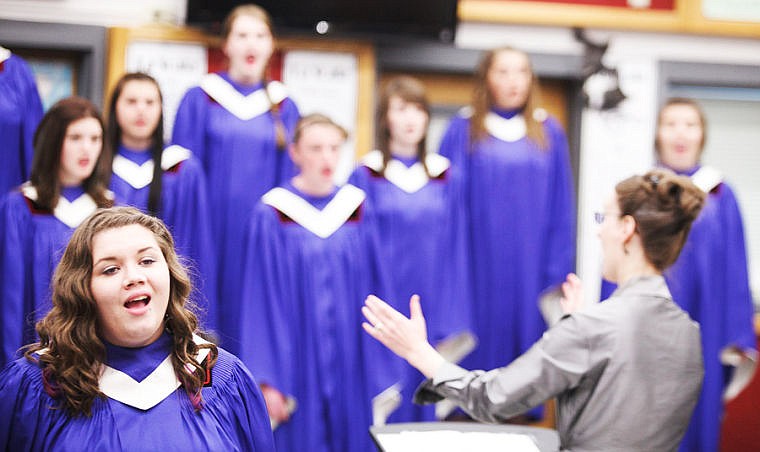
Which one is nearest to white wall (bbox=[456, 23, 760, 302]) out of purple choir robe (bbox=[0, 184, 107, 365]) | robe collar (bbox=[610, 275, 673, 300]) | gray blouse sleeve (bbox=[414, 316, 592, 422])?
purple choir robe (bbox=[0, 184, 107, 365])

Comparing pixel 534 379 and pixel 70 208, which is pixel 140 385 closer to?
pixel 534 379

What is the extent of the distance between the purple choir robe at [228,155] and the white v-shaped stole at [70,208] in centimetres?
88

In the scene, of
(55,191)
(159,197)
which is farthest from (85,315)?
(159,197)

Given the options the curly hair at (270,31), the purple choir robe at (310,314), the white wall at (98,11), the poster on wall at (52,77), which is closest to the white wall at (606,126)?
the curly hair at (270,31)

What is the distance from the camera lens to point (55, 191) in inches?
169

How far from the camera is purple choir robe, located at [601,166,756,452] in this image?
5.37m

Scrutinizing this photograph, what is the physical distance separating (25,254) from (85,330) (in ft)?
6.72

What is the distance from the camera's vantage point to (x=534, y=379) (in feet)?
9.50

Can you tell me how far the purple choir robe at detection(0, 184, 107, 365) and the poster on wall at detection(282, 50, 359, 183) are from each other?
1.75 m

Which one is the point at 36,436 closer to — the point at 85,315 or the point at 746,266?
the point at 85,315

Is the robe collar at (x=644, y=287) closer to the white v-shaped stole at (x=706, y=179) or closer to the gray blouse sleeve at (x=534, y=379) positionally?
the gray blouse sleeve at (x=534, y=379)

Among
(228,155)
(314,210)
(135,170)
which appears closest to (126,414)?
(314,210)

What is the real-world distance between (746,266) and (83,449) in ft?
13.4

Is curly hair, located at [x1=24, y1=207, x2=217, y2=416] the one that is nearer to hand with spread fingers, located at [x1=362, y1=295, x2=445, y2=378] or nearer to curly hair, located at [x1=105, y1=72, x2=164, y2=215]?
hand with spread fingers, located at [x1=362, y1=295, x2=445, y2=378]
